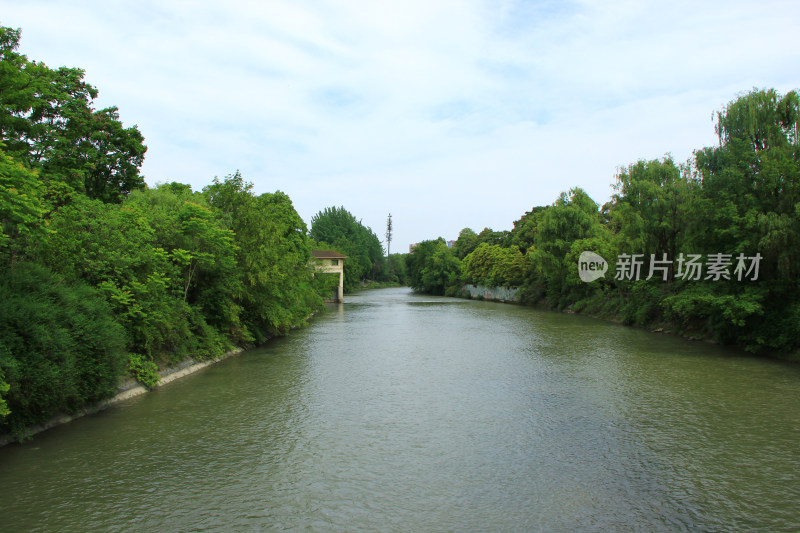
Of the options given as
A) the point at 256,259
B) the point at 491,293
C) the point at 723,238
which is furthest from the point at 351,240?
the point at 723,238

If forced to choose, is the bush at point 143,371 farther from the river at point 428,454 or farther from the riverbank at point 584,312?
the riverbank at point 584,312

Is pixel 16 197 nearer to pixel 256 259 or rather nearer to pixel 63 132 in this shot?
→ pixel 256 259

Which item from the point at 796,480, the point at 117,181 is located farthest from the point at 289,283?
the point at 796,480

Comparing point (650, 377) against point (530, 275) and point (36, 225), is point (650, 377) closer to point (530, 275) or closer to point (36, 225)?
point (36, 225)

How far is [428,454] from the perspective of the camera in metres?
8.70

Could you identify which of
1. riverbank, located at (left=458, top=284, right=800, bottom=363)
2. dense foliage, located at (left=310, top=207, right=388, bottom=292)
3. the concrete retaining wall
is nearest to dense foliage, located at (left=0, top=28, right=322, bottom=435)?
riverbank, located at (left=458, top=284, right=800, bottom=363)

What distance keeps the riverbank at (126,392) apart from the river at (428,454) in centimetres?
21

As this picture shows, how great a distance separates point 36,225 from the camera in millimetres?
9617

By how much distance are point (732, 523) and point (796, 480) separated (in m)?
2.10

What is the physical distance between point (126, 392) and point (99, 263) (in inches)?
125

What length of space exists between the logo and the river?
20.5 m

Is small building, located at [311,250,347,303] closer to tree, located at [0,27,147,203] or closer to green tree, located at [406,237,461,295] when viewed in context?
green tree, located at [406,237,461,295]

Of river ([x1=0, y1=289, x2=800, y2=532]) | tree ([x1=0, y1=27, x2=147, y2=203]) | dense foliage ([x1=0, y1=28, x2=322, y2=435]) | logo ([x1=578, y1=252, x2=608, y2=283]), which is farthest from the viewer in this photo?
logo ([x1=578, y1=252, x2=608, y2=283])

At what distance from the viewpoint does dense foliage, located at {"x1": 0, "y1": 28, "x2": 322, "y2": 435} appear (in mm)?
8406
